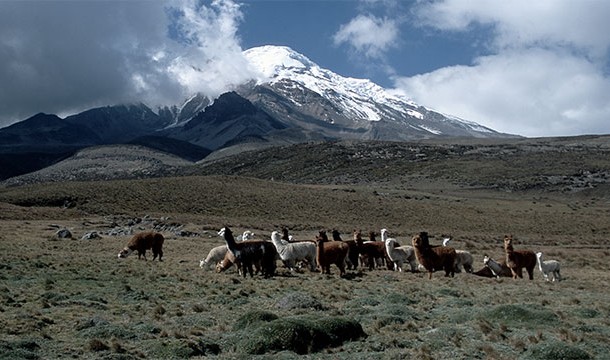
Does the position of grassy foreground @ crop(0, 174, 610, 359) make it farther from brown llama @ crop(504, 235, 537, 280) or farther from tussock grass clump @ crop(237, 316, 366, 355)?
brown llama @ crop(504, 235, 537, 280)

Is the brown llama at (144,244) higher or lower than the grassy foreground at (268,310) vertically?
higher

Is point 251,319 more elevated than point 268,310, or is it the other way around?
point 251,319

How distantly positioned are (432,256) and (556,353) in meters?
12.4

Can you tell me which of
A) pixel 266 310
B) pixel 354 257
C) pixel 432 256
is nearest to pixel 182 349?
pixel 266 310

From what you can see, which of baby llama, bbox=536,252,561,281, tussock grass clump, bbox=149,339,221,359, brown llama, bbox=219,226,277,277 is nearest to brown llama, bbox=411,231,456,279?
baby llama, bbox=536,252,561,281

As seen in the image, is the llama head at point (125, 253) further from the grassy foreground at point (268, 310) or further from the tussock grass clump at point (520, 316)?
the tussock grass clump at point (520, 316)

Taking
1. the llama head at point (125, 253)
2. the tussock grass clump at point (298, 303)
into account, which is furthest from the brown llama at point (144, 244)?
the tussock grass clump at point (298, 303)

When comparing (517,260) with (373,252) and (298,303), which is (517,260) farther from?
(298,303)

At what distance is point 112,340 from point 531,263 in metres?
18.2

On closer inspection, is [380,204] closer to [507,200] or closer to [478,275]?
[507,200]

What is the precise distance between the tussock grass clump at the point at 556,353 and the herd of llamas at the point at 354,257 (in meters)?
11.0

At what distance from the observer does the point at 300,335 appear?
11.2m

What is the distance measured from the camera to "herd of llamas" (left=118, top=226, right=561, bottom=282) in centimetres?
2183

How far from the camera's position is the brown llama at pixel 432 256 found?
22.5 meters
